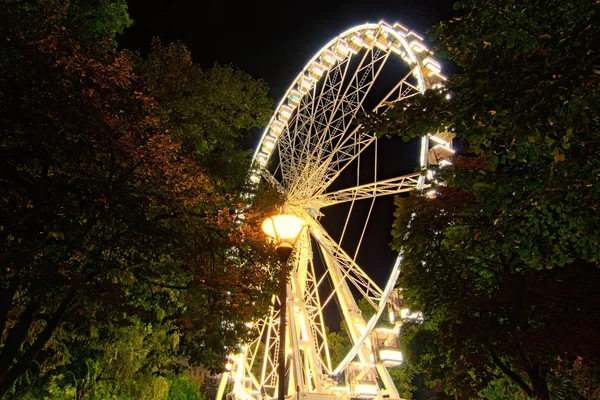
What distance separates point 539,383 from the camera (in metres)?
9.62

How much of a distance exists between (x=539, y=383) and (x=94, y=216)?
959 cm

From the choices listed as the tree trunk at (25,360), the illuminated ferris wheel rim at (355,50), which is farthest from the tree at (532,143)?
the illuminated ferris wheel rim at (355,50)

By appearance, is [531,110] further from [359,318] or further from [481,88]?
[359,318]

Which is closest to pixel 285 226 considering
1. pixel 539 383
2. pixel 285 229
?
pixel 285 229

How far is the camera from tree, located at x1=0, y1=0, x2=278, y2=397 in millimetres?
6035

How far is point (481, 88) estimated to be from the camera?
402cm

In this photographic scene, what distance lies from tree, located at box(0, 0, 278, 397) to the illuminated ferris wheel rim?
1205 cm

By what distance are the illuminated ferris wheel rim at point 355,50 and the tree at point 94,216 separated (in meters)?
12.1

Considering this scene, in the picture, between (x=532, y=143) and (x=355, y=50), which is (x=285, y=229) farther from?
(x=355, y=50)

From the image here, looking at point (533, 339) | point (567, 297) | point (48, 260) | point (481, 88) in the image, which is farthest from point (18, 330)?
point (567, 297)

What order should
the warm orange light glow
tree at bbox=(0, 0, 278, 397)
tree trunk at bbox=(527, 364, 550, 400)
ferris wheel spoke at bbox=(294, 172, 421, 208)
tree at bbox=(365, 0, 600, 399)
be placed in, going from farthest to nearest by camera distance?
ferris wheel spoke at bbox=(294, 172, 421, 208), tree trunk at bbox=(527, 364, 550, 400), the warm orange light glow, tree at bbox=(0, 0, 278, 397), tree at bbox=(365, 0, 600, 399)

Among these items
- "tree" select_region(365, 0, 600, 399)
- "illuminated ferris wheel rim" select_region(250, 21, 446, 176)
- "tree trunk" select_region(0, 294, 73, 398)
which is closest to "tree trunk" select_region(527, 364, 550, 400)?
"tree" select_region(365, 0, 600, 399)

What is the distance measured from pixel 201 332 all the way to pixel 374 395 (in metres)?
9.92

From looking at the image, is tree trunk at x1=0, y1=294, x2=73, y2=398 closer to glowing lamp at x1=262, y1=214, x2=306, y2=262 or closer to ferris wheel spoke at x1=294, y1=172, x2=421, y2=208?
glowing lamp at x1=262, y1=214, x2=306, y2=262
